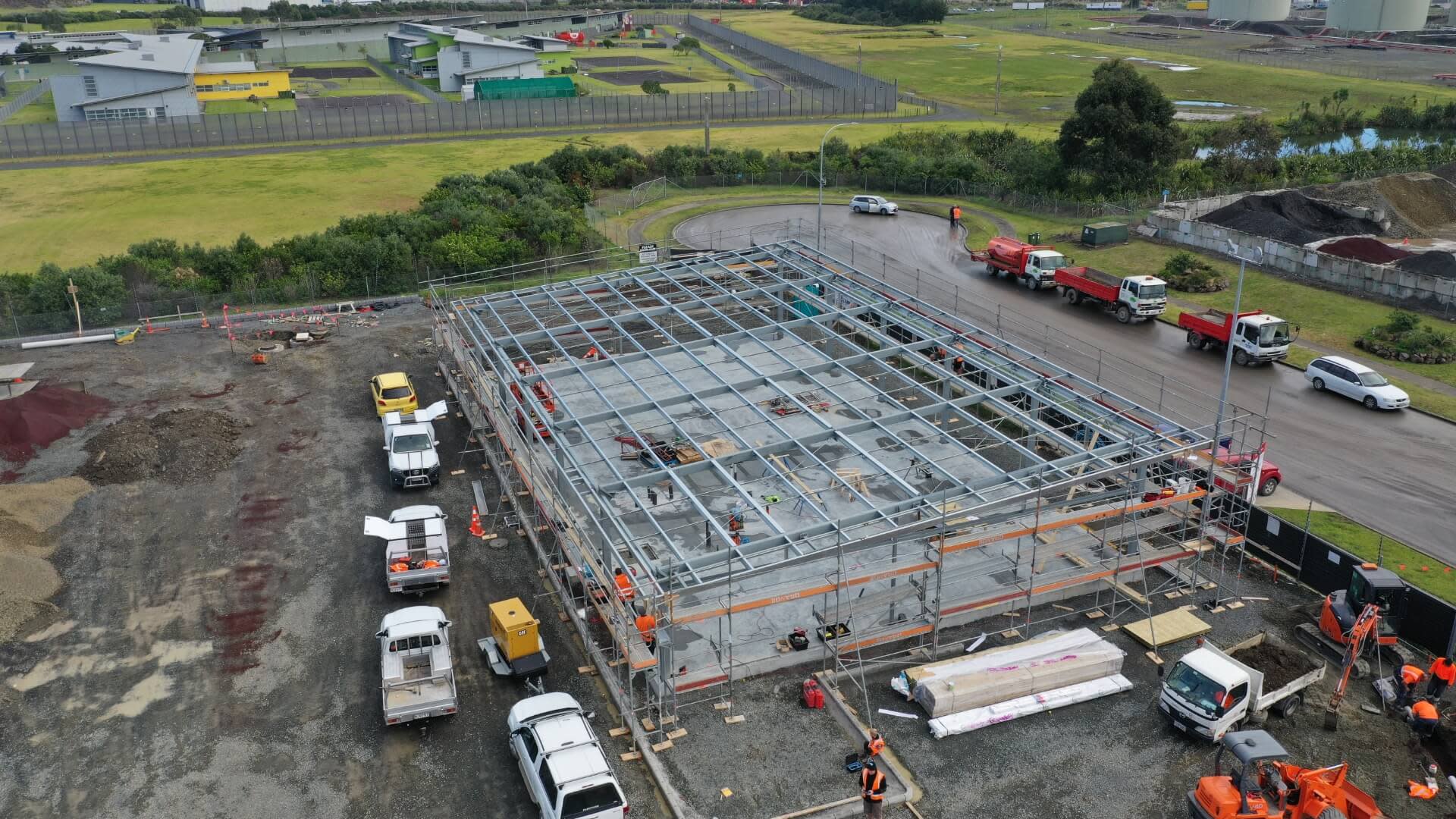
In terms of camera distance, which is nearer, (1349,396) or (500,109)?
(1349,396)

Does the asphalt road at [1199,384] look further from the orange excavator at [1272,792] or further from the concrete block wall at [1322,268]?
the orange excavator at [1272,792]

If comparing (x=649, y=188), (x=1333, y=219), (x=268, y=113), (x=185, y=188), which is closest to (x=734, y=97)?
(x=649, y=188)

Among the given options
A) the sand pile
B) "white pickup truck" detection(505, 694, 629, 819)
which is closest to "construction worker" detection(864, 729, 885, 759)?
"white pickup truck" detection(505, 694, 629, 819)

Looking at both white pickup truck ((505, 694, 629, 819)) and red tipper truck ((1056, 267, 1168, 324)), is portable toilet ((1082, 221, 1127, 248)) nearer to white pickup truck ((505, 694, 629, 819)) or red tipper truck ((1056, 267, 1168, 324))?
red tipper truck ((1056, 267, 1168, 324))

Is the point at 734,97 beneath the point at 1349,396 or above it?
above

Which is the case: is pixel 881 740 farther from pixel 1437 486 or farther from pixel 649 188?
pixel 649 188

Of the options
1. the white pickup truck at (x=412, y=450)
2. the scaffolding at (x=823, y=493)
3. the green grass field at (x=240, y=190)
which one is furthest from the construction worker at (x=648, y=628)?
the green grass field at (x=240, y=190)
